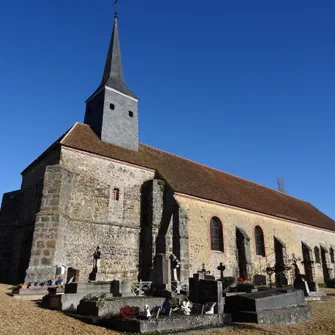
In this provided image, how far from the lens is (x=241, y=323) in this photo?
319 inches

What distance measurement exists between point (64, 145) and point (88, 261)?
5.88 metres

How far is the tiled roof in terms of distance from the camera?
1743 centimetres

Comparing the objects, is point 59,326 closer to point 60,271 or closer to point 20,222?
point 60,271

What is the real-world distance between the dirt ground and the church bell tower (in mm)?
11618

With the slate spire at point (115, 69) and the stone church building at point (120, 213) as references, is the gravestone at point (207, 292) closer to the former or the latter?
the stone church building at point (120, 213)

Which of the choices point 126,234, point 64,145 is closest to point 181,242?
point 126,234

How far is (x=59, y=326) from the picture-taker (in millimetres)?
6793

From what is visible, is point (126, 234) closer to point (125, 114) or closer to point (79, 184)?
point (79, 184)

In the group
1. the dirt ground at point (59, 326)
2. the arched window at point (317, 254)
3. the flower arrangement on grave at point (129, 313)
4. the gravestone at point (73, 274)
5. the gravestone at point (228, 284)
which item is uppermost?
the arched window at point (317, 254)

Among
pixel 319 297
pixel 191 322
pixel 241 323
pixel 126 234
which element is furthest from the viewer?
pixel 126 234

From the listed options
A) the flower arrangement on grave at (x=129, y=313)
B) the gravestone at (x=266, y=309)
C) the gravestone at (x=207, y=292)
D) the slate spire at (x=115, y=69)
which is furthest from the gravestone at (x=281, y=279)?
the slate spire at (x=115, y=69)

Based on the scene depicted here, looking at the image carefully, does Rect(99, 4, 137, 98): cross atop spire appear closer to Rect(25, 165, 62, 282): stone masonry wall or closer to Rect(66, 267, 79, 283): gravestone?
Rect(25, 165, 62, 282): stone masonry wall

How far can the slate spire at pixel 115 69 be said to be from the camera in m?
20.6

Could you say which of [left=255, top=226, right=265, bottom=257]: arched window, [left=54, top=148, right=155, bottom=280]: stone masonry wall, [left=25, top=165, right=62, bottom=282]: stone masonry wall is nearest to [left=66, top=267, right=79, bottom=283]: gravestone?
[left=25, top=165, right=62, bottom=282]: stone masonry wall
